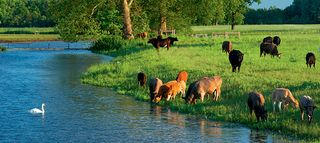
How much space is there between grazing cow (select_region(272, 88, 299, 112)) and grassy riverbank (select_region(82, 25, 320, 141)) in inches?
14.9

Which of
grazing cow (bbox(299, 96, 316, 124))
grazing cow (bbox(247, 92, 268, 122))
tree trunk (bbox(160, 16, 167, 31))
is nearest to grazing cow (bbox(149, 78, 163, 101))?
grazing cow (bbox(247, 92, 268, 122))

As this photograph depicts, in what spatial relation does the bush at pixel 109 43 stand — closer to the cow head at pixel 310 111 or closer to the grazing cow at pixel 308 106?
the grazing cow at pixel 308 106

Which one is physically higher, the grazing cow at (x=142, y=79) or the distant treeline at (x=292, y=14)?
the distant treeline at (x=292, y=14)

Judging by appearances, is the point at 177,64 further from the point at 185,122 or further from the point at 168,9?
the point at 168,9

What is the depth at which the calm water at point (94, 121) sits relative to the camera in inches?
943

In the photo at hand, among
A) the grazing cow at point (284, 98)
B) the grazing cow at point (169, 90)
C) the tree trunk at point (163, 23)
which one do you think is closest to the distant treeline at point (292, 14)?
the tree trunk at point (163, 23)

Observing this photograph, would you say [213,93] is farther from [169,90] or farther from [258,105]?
[258,105]

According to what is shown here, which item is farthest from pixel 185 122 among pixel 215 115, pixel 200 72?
pixel 200 72

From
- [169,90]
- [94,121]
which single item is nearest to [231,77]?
[169,90]

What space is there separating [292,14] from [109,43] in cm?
11142

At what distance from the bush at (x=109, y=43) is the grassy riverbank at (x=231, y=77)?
17.4m

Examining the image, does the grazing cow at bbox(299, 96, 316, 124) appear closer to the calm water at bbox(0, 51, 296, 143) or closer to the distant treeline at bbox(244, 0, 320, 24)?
the calm water at bbox(0, 51, 296, 143)

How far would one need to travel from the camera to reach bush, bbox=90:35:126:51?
79438 millimetres

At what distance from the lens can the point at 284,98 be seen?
26812 millimetres
